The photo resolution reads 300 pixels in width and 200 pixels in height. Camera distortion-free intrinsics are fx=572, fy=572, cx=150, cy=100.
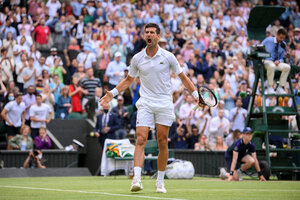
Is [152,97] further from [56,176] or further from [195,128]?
[195,128]

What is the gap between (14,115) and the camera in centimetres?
1800

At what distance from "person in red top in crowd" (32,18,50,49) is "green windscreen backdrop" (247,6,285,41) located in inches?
356

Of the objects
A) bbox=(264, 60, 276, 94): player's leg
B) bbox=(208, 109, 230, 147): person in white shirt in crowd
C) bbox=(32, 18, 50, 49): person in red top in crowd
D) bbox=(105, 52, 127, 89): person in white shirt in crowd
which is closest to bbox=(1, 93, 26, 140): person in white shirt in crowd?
bbox=(105, 52, 127, 89): person in white shirt in crowd

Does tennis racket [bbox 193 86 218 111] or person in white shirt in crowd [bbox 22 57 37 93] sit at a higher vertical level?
person in white shirt in crowd [bbox 22 57 37 93]

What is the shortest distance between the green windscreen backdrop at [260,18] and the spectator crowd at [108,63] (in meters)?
0.58

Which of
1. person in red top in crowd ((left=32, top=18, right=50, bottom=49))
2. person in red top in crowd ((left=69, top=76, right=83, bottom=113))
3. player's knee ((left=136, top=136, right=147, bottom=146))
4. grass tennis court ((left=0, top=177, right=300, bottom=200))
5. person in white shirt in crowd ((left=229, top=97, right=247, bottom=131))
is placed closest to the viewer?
grass tennis court ((left=0, top=177, right=300, bottom=200))

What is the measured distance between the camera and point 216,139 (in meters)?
19.1

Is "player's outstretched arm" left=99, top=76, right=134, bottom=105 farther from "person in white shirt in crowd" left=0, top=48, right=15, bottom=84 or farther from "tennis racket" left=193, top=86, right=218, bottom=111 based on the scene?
"person in white shirt in crowd" left=0, top=48, right=15, bottom=84

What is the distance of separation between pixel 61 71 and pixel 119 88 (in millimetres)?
11966

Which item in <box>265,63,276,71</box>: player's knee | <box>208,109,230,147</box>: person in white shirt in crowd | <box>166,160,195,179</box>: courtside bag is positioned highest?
<box>265,63,276,71</box>: player's knee

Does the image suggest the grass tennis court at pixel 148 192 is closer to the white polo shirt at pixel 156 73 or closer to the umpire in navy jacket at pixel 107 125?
the white polo shirt at pixel 156 73

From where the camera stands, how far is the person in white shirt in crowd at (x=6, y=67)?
63.1ft

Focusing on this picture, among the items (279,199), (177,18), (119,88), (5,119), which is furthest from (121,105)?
(279,199)

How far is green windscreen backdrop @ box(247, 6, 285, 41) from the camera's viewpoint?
595 inches
